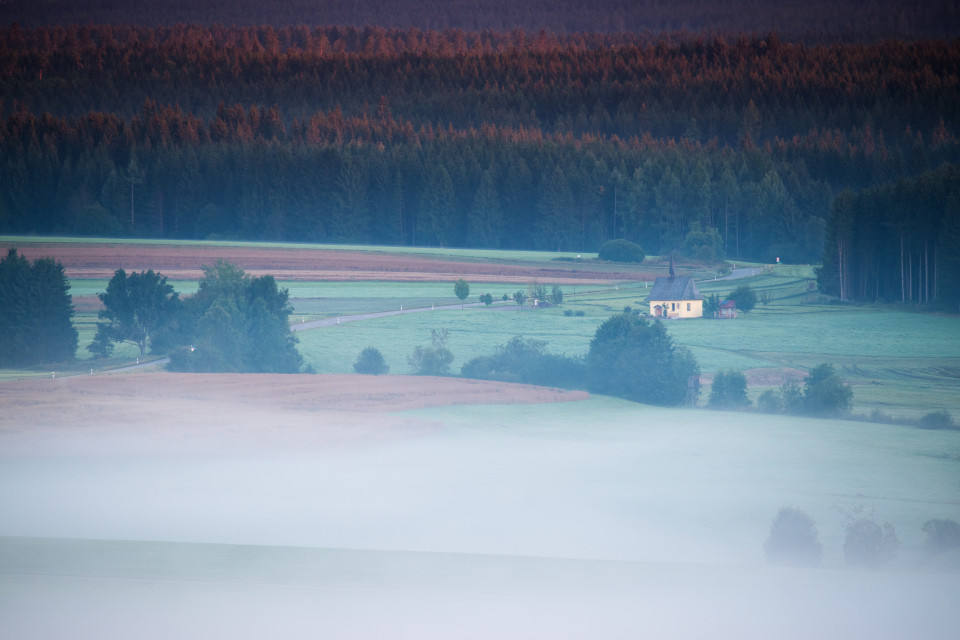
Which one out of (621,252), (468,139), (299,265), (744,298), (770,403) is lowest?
(770,403)

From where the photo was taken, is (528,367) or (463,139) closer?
(528,367)

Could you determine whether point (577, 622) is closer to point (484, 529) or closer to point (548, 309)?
point (484, 529)

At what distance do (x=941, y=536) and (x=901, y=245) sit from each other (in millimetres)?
38901

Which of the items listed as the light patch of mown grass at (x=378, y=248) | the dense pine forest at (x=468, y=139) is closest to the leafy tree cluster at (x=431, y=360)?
the dense pine forest at (x=468, y=139)

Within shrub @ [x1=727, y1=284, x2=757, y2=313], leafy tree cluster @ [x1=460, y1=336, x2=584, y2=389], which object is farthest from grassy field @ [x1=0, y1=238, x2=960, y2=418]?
leafy tree cluster @ [x1=460, y1=336, x2=584, y2=389]

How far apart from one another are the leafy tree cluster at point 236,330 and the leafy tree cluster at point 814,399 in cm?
1942

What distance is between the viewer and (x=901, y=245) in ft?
193

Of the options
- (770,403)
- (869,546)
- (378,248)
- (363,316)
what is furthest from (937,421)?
(378,248)

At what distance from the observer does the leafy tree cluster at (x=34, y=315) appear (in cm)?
4594

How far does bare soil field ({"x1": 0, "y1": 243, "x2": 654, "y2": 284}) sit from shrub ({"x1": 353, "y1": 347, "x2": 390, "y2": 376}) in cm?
1814

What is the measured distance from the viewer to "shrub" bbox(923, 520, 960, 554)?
23.0 metres

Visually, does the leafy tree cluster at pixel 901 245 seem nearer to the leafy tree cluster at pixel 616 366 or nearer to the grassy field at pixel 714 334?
the grassy field at pixel 714 334

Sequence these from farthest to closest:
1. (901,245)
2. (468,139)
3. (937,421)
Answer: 1. (468,139)
2. (901,245)
3. (937,421)

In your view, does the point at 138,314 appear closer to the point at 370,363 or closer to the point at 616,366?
the point at 370,363
